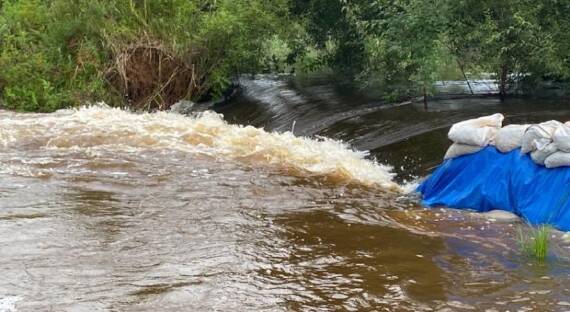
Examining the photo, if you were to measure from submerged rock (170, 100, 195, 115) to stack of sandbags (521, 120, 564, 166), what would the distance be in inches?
288

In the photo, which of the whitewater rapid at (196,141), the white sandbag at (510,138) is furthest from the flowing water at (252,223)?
the white sandbag at (510,138)

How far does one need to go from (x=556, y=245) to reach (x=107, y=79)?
936 cm

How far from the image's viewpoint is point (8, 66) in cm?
1339

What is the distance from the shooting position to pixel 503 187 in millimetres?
6461

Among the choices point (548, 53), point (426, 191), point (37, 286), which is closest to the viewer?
point (37, 286)

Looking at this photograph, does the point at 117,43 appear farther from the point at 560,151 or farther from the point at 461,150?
the point at 560,151

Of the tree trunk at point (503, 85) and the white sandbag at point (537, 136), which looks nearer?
the white sandbag at point (537, 136)

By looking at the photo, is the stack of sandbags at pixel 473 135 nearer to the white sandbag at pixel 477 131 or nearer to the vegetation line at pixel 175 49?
the white sandbag at pixel 477 131

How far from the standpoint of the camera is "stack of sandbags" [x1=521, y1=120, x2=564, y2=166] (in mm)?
6168

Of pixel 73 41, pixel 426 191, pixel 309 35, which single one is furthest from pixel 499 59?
pixel 73 41

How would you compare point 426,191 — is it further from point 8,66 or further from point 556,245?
point 8,66

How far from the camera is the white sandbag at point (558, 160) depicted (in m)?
6.02

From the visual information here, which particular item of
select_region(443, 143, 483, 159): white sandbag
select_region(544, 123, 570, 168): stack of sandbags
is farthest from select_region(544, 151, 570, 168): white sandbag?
select_region(443, 143, 483, 159): white sandbag

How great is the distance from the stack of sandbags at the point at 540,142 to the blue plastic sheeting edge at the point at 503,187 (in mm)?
80
